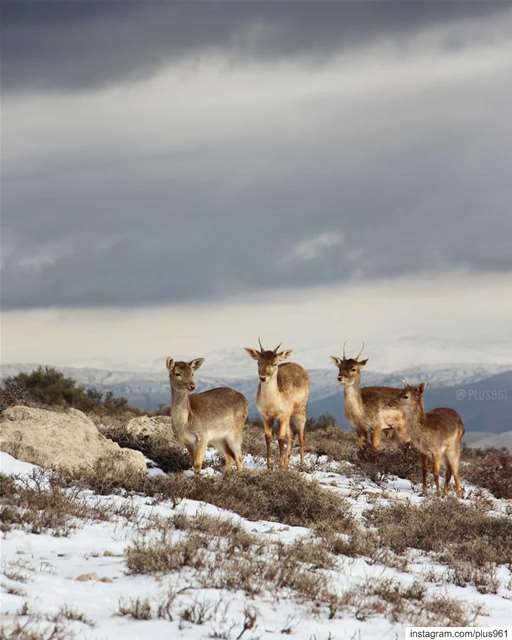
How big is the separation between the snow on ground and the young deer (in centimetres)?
840

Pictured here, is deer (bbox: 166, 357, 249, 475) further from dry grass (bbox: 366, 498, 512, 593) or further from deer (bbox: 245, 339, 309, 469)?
dry grass (bbox: 366, 498, 512, 593)

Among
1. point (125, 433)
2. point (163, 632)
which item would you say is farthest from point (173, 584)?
point (125, 433)

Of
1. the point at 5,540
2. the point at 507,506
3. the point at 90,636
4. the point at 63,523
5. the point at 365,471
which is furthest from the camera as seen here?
the point at 365,471

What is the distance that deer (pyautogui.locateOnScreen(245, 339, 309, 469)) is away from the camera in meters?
16.8

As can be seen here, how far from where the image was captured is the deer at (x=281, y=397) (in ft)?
55.3

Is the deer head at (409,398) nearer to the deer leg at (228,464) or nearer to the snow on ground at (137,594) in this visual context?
the deer leg at (228,464)

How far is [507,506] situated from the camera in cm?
1623

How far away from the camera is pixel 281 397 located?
17516 mm

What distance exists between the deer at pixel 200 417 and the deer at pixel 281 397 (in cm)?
197

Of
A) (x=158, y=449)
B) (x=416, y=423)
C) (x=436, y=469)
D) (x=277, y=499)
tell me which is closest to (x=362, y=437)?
(x=416, y=423)

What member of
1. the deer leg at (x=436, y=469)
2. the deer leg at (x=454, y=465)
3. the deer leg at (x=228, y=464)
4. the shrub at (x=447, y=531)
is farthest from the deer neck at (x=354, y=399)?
the shrub at (x=447, y=531)

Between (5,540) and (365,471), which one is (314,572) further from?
(365,471)

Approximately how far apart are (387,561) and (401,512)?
3.09 m

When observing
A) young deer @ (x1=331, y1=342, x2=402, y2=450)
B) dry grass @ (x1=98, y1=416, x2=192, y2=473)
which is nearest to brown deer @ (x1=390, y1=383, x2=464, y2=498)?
young deer @ (x1=331, y1=342, x2=402, y2=450)
